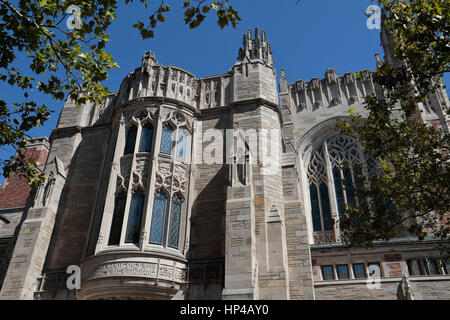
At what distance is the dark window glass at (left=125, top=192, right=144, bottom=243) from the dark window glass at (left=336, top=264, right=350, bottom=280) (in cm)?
812

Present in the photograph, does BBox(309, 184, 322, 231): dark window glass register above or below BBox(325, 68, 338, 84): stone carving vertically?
below

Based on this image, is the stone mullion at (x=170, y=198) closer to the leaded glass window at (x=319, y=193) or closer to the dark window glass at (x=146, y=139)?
the dark window glass at (x=146, y=139)

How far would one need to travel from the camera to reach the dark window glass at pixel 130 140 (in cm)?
1725

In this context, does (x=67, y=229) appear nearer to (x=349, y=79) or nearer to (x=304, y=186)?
(x=304, y=186)

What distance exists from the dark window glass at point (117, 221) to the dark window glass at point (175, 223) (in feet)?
6.02

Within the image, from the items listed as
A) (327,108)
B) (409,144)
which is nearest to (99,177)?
(409,144)

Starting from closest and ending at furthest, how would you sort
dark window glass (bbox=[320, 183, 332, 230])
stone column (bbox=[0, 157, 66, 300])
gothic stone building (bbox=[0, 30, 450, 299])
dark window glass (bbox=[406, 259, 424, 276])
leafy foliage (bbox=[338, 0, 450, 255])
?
leafy foliage (bbox=[338, 0, 450, 255])
gothic stone building (bbox=[0, 30, 450, 299])
stone column (bbox=[0, 157, 66, 300])
dark window glass (bbox=[406, 259, 424, 276])
dark window glass (bbox=[320, 183, 332, 230])

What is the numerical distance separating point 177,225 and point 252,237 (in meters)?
3.22

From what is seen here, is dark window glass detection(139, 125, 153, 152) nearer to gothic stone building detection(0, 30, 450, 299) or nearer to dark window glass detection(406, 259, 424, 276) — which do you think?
gothic stone building detection(0, 30, 450, 299)

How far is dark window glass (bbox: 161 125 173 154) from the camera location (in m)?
16.8

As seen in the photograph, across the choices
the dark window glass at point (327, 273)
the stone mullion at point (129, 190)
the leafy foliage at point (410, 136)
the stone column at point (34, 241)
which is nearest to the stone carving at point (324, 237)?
the dark window glass at point (327, 273)

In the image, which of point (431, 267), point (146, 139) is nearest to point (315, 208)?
point (431, 267)

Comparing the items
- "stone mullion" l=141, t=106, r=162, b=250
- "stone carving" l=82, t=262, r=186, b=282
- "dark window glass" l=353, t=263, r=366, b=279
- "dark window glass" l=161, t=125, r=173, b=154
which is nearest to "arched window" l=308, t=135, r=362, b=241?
"dark window glass" l=353, t=263, r=366, b=279

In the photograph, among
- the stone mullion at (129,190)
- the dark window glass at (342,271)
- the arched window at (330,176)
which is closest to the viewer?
the stone mullion at (129,190)
